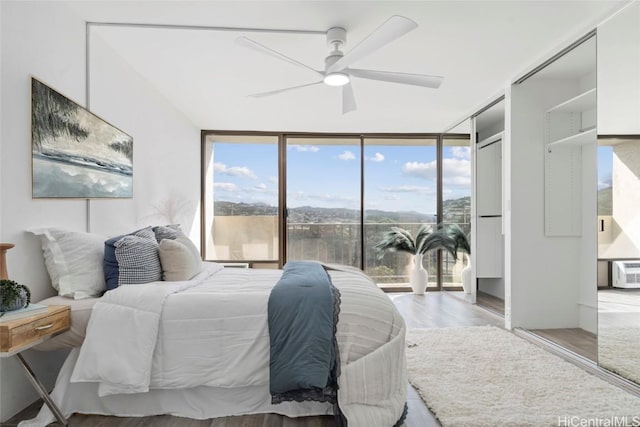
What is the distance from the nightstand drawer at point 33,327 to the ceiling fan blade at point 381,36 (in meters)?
2.25

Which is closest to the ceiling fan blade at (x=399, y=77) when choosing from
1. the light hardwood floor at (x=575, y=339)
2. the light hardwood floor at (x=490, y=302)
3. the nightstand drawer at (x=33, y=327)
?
the nightstand drawer at (x=33, y=327)

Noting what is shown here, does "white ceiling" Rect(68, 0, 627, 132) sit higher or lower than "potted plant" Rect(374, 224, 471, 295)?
higher

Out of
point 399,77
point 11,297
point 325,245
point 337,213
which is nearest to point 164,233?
point 11,297

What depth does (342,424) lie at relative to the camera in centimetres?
190

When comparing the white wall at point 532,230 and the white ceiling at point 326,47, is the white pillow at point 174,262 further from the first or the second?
the white wall at point 532,230

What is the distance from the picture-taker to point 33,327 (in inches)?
67.3

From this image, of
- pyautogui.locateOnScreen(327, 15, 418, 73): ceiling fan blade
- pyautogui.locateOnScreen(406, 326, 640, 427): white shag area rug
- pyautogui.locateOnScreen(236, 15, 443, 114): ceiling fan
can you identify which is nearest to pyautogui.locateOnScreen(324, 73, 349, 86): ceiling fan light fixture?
pyautogui.locateOnScreen(236, 15, 443, 114): ceiling fan

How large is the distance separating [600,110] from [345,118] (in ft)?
9.85

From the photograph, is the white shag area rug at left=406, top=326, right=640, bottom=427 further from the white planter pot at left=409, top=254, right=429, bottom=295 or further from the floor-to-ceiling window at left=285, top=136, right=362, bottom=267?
the floor-to-ceiling window at left=285, top=136, right=362, bottom=267

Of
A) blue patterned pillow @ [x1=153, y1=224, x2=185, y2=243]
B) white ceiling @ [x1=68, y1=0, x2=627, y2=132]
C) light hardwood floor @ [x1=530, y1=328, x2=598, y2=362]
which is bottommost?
light hardwood floor @ [x1=530, y1=328, x2=598, y2=362]

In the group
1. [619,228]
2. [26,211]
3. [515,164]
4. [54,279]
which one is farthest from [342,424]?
[515,164]

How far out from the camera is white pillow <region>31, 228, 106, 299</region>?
2.20 metres

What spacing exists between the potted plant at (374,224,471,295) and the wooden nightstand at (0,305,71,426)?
451 centimetres

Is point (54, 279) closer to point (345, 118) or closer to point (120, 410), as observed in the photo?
point (120, 410)
